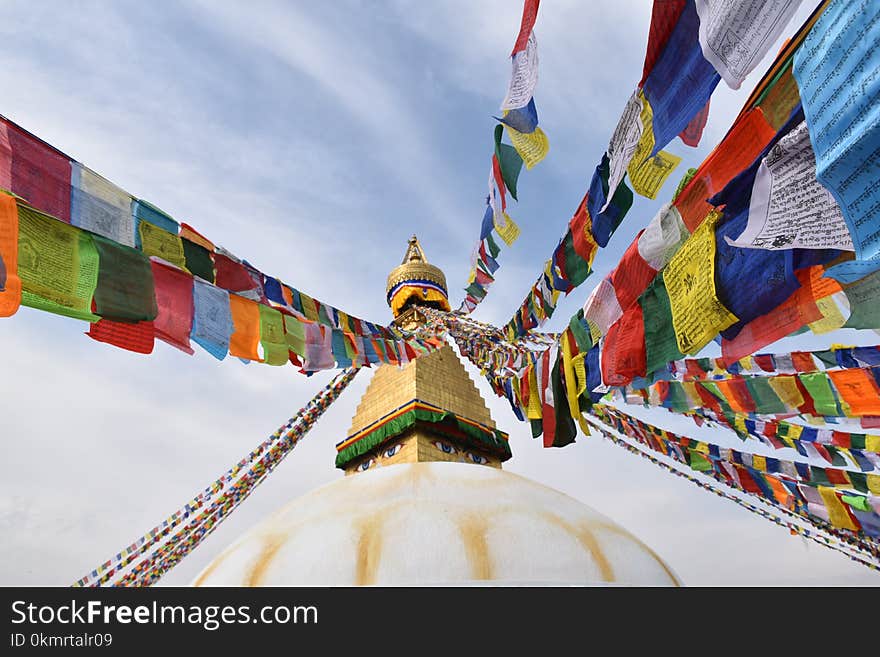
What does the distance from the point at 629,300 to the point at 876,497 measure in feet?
11.8

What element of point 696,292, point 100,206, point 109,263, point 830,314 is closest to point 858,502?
point 830,314

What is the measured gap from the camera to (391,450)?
7742 millimetres

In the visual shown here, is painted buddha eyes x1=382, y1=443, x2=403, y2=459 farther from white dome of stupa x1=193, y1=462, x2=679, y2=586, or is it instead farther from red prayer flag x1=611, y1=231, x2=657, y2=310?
red prayer flag x1=611, y1=231, x2=657, y2=310

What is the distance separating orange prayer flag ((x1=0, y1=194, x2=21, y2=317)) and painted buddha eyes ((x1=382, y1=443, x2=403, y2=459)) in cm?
595

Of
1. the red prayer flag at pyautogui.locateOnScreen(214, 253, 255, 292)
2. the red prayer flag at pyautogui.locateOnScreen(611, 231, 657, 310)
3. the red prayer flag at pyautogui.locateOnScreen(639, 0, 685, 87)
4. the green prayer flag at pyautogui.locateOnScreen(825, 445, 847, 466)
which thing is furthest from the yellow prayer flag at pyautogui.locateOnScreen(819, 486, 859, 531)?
the red prayer flag at pyautogui.locateOnScreen(214, 253, 255, 292)

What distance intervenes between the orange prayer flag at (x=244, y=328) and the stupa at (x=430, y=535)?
100 inches

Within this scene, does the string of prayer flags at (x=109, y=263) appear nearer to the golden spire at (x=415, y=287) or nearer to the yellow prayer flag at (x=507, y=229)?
the yellow prayer flag at (x=507, y=229)

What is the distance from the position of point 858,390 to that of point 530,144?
3.18 metres

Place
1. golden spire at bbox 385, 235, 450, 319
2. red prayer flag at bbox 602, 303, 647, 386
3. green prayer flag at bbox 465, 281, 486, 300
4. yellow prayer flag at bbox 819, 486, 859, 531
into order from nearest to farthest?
red prayer flag at bbox 602, 303, 647, 386 → yellow prayer flag at bbox 819, 486, 859, 531 → green prayer flag at bbox 465, 281, 486, 300 → golden spire at bbox 385, 235, 450, 319

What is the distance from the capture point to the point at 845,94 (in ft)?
4.22

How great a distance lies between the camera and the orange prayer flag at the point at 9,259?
80.3 inches

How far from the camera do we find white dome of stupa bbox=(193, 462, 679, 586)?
4.65 metres

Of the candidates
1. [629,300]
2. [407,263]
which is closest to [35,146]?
[629,300]

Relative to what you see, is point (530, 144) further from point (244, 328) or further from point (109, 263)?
point (109, 263)
